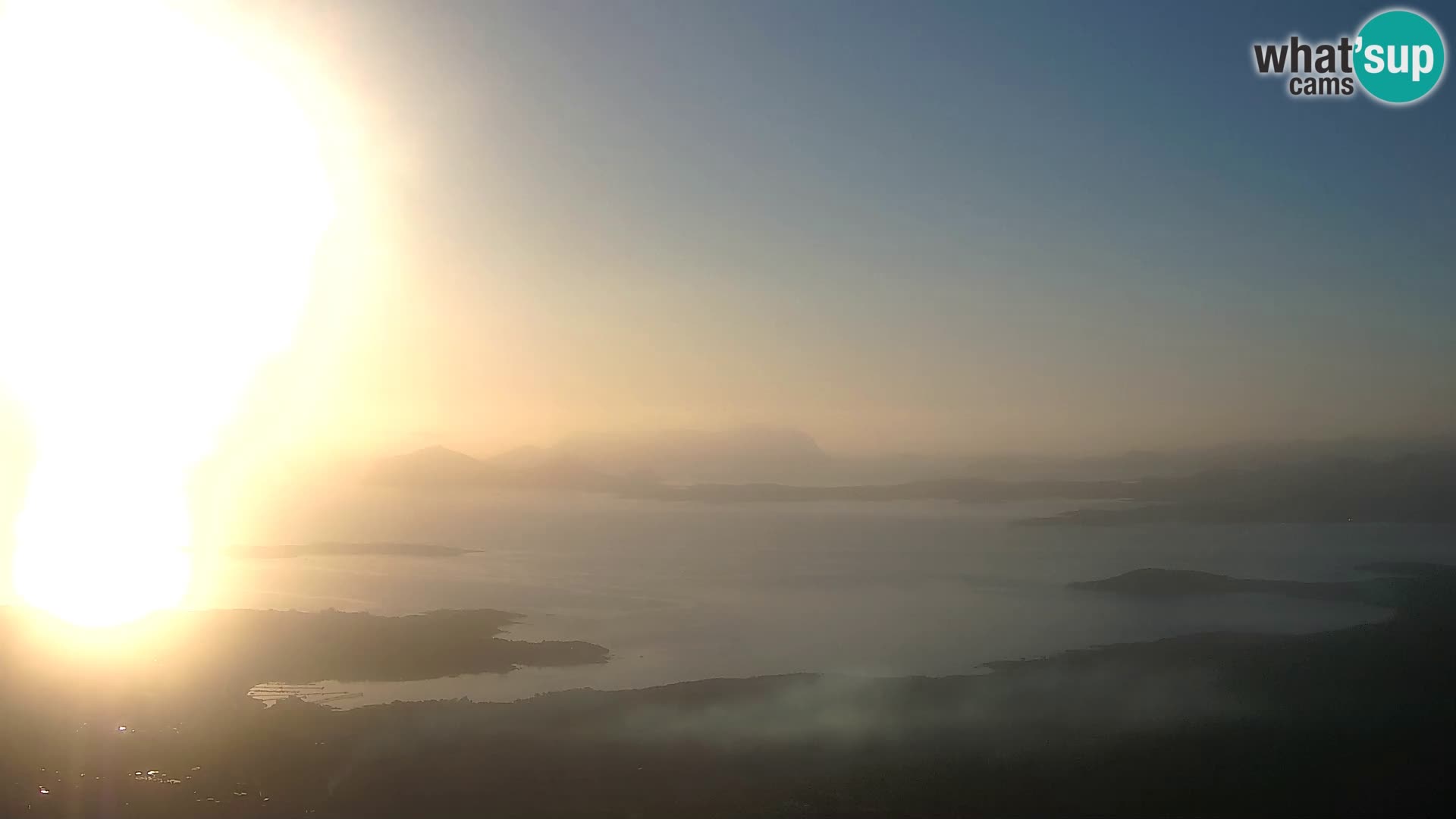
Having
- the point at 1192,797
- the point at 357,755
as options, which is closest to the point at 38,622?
the point at 357,755

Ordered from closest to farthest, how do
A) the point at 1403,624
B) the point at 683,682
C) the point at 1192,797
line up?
the point at 1192,797, the point at 683,682, the point at 1403,624

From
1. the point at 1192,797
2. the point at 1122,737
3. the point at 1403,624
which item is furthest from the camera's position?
the point at 1403,624

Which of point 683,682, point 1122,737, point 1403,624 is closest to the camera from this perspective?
point 1122,737

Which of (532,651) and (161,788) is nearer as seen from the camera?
(161,788)

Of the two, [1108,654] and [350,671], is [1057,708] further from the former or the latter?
[350,671]

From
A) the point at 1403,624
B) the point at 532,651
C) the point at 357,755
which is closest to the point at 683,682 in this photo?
the point at 532,651

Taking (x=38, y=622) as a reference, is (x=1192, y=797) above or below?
below

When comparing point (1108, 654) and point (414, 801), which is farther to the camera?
point (1108, 654)

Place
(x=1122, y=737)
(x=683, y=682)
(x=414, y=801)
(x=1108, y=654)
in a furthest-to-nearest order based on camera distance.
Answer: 1. (x=1108, y=654)
2. (x=683, y=682)
3. (x=1122, y=737)
4. (x=414, y=801)

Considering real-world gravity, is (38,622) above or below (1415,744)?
above

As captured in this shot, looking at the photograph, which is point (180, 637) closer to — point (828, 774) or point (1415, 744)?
point (828, 774)
